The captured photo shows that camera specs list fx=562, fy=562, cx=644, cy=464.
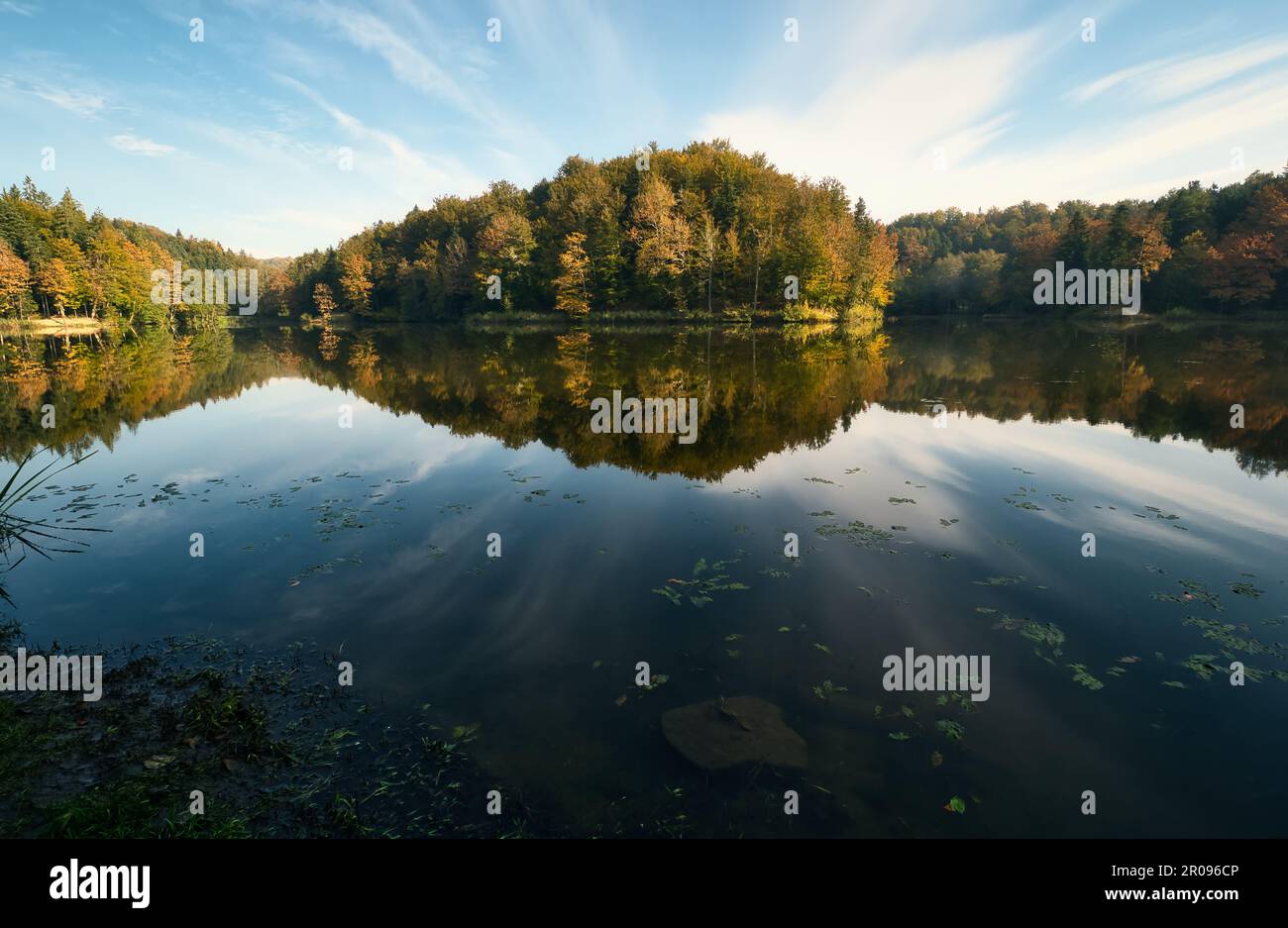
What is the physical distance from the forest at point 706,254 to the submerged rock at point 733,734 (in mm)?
71066

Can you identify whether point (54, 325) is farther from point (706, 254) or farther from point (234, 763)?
point (234, 763)

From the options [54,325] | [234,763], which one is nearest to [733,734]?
[234,763]

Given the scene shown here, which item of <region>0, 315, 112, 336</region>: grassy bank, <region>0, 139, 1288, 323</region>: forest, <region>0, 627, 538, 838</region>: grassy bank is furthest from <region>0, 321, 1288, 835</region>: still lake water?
<region>0, 315, 112, 336</region>: grassy bank

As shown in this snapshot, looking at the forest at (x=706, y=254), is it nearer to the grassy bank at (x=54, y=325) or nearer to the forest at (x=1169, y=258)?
the forest at (x=1169, y=258)

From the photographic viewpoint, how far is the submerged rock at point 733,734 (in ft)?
18.8

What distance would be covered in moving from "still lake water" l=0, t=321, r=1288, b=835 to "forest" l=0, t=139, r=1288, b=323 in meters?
58.7

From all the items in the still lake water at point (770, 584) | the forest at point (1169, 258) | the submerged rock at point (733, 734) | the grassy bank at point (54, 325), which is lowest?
the submerged rock at point (733, 734)

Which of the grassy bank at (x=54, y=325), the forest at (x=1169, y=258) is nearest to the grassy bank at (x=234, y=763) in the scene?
the grassy bank at (x=54, y=325)

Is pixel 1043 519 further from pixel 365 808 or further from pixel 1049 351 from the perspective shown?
pixel 1049 351

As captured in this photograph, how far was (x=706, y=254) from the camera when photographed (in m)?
74.8

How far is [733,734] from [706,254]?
2978 inches

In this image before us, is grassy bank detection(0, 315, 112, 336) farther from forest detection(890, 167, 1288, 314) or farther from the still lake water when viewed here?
forest detection(890, 167, 1288, 314)

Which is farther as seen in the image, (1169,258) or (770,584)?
(1169,258)

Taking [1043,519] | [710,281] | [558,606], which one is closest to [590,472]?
[558,606]
